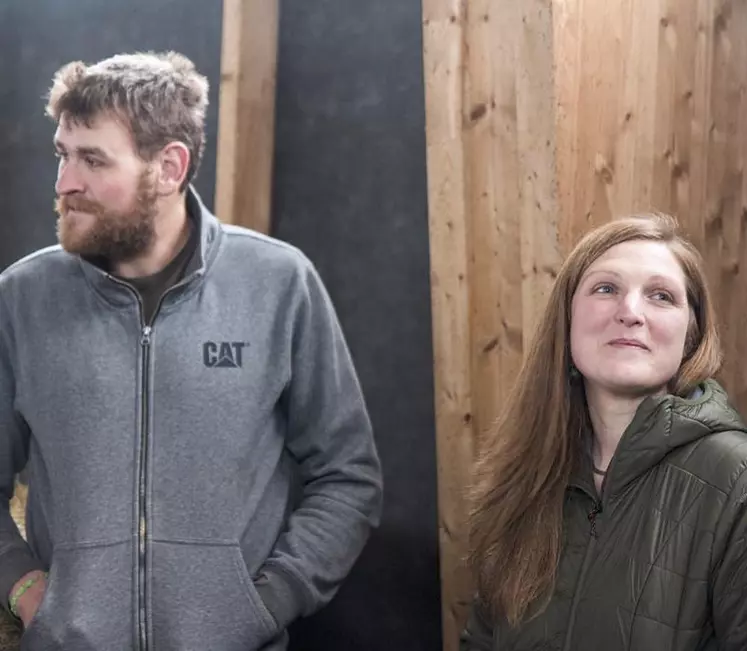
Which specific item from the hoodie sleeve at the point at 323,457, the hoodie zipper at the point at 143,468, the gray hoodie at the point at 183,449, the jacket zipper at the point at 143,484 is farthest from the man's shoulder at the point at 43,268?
the hoodie sleeve at the point at 323,457

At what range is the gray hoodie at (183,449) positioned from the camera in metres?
1.77

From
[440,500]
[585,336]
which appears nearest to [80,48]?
[440,500]

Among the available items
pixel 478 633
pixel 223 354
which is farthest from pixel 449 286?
pixel 478 633

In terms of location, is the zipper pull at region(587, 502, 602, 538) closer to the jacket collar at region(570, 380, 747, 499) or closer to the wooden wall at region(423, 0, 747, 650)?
the jacket collar at region(570, 380, 747, 499)

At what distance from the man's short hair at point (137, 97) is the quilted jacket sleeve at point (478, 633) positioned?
1.11 m

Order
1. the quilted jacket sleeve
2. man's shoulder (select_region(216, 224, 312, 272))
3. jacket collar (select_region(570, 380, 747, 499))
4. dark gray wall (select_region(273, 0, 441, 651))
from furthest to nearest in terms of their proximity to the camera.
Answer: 1. dark gray wall (select_region(273, 0, 441, 651))
2. man's shoulder (select_region(216, 224, 312, 272))
3. the quilted jacket sleeve
4. jacket collar (select_region(570, 380, 747, 499))

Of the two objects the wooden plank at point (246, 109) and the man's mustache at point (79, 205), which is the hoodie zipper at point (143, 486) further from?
the wooden plank at point (246, 109)

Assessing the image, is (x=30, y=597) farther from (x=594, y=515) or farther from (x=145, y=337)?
(x=594, y=515)

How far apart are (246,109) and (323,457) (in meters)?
1.15

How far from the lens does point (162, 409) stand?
1.81 metres

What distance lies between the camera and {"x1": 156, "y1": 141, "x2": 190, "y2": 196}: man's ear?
1920 mm

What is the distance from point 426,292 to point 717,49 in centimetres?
97

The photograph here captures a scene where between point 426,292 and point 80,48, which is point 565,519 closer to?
point 426,292

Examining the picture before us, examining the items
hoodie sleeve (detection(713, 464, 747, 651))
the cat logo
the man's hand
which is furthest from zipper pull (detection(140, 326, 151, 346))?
hoodie sleeve (detection(713, 464, 747, 651))
